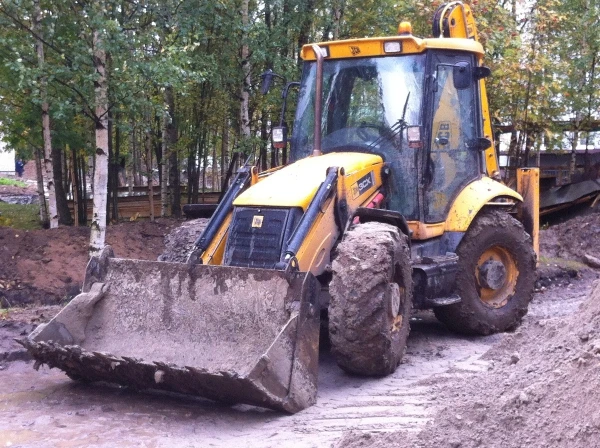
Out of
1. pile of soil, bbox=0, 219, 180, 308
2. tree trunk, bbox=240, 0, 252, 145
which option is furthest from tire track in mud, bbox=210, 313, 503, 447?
tree trunk, bbox=240, 0, 252, 145

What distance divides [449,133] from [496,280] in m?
1.65

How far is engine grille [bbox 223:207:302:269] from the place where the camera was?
6348mm

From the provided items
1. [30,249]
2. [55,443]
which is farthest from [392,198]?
[30,249]

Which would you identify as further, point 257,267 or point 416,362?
point 416,362

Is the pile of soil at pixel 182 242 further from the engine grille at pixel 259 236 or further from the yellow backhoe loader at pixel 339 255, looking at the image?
the engine grille at pixel 259 236

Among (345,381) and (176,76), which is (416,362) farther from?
(176,76)

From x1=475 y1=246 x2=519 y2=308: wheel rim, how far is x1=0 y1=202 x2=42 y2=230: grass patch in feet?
35.4

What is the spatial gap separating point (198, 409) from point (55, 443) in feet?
3.59

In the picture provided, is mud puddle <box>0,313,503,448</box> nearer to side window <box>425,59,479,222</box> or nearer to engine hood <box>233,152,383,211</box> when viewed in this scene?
engine hood <box>233,152,383,211</box>

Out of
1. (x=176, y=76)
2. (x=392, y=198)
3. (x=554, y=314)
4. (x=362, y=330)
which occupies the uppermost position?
(x=176, y=76)

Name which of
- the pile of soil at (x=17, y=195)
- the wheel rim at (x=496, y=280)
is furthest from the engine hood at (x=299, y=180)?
the pile of soil at (x=17, y=195)

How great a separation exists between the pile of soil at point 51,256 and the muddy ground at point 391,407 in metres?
3.12

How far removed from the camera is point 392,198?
747cm

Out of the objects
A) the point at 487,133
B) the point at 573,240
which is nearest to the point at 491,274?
the point at 487,133
